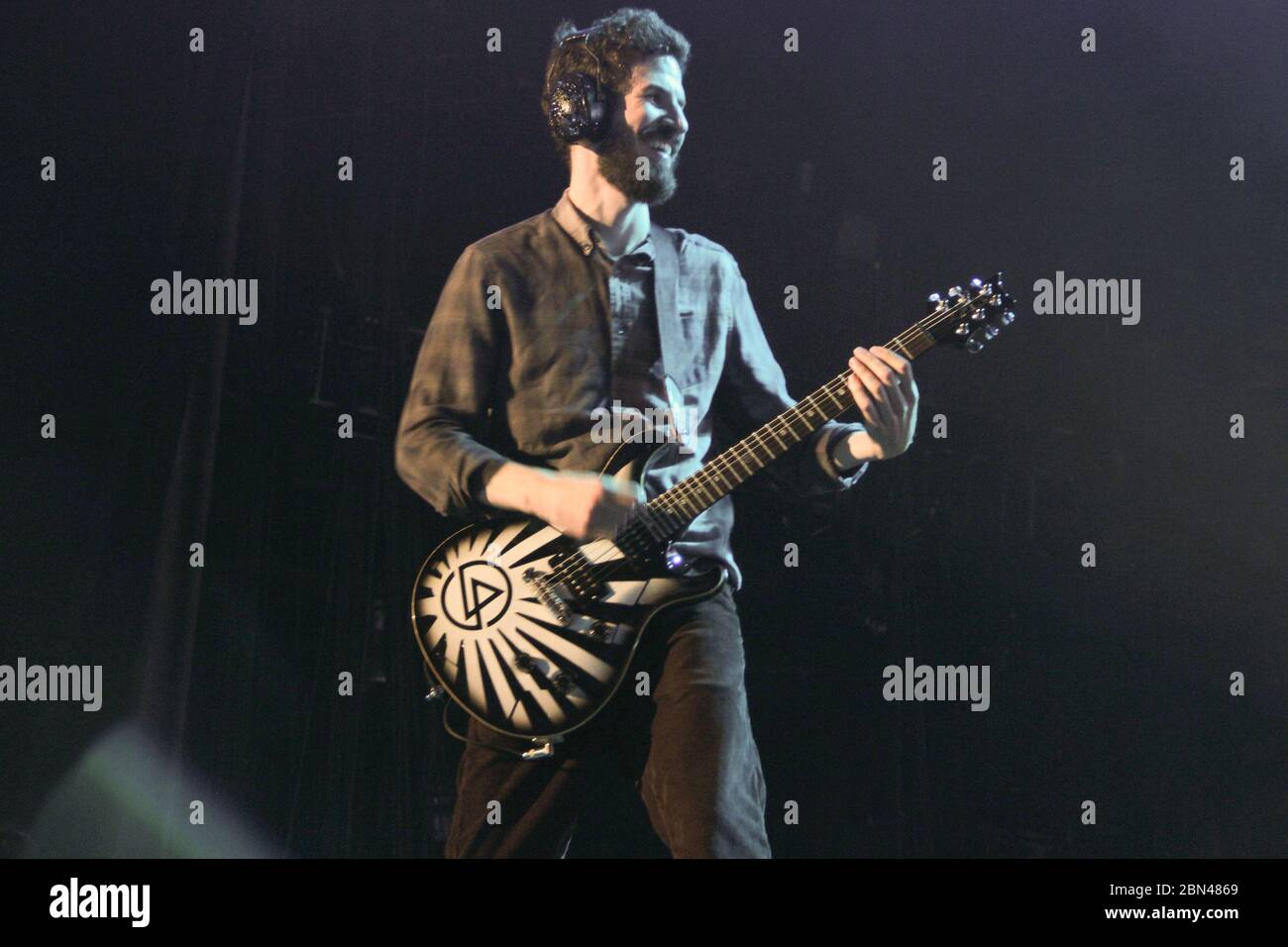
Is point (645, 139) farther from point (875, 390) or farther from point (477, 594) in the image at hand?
point (477, 594)

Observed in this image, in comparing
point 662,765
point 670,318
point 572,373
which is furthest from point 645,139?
point 662,765

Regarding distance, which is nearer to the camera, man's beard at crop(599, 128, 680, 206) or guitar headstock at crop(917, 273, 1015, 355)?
guitar headstock at crop(917, 273, 1015, 355)

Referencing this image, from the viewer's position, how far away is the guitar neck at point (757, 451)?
2734mm

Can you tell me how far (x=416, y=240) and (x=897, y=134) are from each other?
1.12m

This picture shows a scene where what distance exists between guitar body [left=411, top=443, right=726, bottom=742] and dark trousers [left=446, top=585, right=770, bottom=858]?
0.04 m

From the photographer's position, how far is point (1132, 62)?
10.1 ft

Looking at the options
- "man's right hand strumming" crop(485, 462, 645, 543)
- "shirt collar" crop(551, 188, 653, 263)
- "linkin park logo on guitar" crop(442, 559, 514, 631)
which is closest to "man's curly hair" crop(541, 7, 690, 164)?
"shirt collar" crop(551, 188, 653, 263)

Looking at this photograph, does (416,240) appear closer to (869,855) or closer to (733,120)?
(733,120)

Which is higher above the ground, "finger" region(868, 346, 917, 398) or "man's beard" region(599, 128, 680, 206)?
"man's beard" region(599, 128, 680, 206)

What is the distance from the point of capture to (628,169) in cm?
293

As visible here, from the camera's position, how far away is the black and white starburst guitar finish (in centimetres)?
271

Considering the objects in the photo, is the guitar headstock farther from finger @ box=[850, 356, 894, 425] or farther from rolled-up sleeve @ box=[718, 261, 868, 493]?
rolled-up sleeve @ box=[718, 261, 868, 493]

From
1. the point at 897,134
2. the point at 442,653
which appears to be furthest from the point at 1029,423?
the point at 442,653

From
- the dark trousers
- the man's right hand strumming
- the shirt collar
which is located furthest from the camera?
the shirt collar
